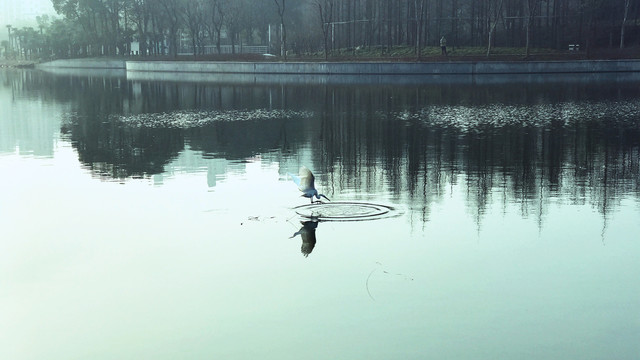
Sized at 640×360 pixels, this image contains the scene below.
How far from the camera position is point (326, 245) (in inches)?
519

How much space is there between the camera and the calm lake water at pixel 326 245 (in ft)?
30.7

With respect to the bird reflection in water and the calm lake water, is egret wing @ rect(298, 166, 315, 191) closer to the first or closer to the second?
the calm lake water

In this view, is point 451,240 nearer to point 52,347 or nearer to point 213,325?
point 213,325

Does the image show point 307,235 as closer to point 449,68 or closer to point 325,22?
point 449,68

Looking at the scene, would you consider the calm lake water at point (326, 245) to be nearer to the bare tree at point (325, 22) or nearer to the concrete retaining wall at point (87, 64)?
the bare tree at point (325, 22)

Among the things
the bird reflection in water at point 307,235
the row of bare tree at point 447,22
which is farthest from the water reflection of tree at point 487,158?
the row of bare tree at point 447,22

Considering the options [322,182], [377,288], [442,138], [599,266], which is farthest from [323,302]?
[442,138]

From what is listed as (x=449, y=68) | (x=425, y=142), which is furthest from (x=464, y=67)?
(x=425, y=142)

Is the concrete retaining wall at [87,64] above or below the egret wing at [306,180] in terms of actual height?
above

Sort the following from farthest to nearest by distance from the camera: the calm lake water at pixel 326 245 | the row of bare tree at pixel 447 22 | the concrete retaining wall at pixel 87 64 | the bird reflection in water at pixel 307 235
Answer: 1. the concrete retaining wall at pixel 87 64
2. the row of bare tree at pixel 447 22
3. the bird reflection in water at pixel 307 235
4. the calm lake water at pixel 326 245

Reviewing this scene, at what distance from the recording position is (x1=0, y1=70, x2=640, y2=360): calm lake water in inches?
368

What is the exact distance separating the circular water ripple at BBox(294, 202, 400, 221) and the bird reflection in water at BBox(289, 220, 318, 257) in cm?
41

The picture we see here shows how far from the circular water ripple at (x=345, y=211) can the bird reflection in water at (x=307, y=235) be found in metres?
0.41

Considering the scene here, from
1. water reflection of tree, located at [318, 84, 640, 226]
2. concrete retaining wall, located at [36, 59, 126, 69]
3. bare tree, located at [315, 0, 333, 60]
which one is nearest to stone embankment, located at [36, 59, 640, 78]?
bare tree, located at [315, 0, 333, 60]
